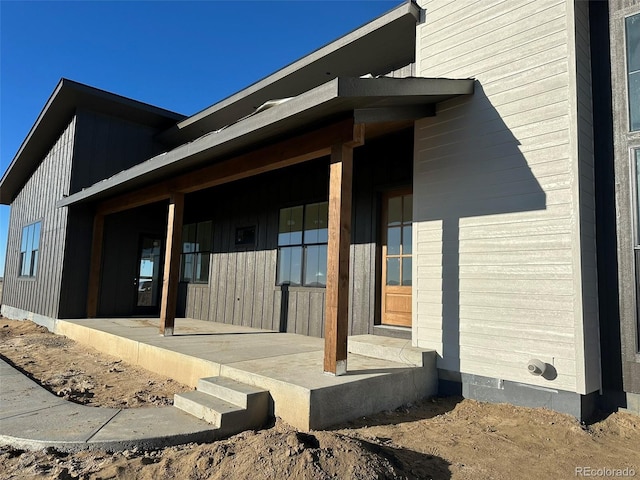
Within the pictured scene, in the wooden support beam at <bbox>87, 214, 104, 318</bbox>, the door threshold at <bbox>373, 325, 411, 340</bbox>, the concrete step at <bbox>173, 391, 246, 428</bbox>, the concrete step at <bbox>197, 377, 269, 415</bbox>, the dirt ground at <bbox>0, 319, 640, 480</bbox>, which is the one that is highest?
the wooden support beam at <bbox>87, 214, 104, 318</bbox>

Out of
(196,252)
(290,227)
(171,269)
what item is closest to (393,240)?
(290,227)

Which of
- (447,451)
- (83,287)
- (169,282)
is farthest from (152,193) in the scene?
(447,451)

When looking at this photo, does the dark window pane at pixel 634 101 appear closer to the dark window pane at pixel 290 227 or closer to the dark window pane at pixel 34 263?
the dark window pane at pixel 290 227

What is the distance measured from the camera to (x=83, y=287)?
871 cm

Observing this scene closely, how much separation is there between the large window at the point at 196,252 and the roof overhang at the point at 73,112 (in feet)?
8.75

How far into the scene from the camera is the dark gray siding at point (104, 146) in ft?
29.5

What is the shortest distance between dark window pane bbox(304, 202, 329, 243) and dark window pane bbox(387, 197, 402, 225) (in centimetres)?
122

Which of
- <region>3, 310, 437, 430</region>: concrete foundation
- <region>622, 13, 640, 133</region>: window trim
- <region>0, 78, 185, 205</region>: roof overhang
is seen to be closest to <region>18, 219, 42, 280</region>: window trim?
<region>0, 78, 185, 205</region>: roof overhang

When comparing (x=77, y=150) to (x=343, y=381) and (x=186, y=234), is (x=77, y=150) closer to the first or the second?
(x=186, y=234)

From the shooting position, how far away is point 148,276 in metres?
9.68

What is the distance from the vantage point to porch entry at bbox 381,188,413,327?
5277mm

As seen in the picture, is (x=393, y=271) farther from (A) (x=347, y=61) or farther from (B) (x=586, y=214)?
(A) (x=347, y=61)

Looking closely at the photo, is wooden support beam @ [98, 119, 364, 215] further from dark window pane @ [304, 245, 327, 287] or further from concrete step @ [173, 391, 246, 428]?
concrete step @ [173, 391, 246, 428]

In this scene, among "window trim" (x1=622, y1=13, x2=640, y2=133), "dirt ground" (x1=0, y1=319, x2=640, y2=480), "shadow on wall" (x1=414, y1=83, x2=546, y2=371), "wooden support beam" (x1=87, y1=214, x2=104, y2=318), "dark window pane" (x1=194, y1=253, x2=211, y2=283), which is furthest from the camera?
"dark window pane" (x1=194, y1=253, x2=211, y2=283)
